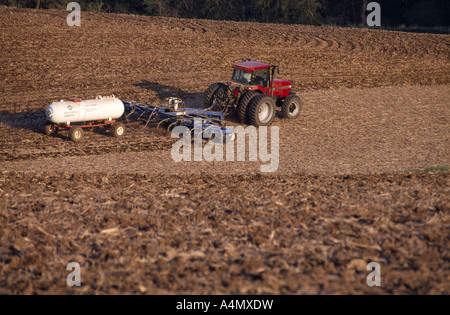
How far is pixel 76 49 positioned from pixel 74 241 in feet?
68.0

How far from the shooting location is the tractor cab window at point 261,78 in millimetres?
17203

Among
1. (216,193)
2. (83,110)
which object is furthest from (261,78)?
(216,193)

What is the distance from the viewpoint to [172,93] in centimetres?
2161

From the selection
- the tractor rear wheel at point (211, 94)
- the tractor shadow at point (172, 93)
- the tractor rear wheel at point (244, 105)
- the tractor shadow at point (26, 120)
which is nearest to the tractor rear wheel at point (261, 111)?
the tractor rear wheel at point (244, 105)

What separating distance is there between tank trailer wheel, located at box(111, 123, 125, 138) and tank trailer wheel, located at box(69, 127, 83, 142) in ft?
3.50

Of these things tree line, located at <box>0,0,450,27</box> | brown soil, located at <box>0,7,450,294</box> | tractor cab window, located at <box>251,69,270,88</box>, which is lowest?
brown soil, located at <box>0,7,450,294</box>

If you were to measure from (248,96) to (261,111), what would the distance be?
74 centimetres

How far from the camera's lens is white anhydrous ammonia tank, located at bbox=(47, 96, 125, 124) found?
1445 centimetres

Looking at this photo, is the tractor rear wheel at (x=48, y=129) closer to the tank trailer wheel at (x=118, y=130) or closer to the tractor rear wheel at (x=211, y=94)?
the tank trailer wheel at (x=118, y=130)

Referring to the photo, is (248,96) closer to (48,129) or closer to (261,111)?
(261,111)

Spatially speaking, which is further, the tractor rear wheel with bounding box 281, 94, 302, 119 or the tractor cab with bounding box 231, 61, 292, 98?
the tractor rear wheel with bounding box 281, 94, 302, 119

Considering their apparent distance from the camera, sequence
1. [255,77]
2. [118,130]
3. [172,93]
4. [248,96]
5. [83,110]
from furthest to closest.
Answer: [172,93]
[255,77]
[248,96]
[118,130]
[83,110]

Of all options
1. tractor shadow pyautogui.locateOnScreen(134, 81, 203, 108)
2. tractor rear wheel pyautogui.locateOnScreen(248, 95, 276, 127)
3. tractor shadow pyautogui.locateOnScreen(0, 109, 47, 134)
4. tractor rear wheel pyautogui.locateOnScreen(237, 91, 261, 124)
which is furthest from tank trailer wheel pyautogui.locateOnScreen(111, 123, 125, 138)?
tractor shadow pyautogui.locateOnScreen(134, 81, 203, 108)

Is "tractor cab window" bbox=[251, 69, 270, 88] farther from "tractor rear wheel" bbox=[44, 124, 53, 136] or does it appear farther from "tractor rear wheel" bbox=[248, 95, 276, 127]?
"tractor rear wheel" bbox=[44, 124, 53, 136]
